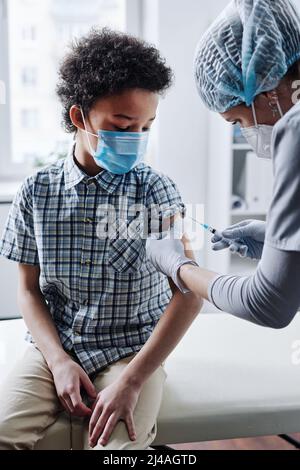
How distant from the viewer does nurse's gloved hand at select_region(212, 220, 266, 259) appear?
121 centimetres

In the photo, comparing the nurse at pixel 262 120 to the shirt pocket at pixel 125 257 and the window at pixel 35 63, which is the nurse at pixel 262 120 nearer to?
the shirt pocket at pixel 125 257

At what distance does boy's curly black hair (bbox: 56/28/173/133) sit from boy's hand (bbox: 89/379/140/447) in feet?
2.08

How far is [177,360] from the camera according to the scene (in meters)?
1.34

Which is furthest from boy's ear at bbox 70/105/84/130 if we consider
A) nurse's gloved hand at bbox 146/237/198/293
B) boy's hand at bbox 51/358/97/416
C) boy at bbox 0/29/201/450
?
boy's hand at bbox 51/358/97/416

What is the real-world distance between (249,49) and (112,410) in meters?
0.72

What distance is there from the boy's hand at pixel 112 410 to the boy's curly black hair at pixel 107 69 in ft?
2.08

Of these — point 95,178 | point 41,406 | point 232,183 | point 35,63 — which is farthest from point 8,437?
point 35,63

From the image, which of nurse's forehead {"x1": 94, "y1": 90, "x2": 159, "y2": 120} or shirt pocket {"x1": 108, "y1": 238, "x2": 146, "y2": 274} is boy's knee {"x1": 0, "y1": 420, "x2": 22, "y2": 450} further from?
nurse's forehead {"x1": 94, "y1": 90, "x2": 159, "y2": 120}

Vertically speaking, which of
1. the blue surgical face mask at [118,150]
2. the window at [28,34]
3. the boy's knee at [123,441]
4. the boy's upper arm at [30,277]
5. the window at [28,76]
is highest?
the window at [28,34]

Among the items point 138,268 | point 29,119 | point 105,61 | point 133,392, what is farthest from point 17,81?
point 133,392

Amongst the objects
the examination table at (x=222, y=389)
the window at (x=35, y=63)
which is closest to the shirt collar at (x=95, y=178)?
the examination table at (x=222, y=389)

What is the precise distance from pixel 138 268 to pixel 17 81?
5.95 ft

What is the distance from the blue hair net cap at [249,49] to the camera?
888 millimetres
